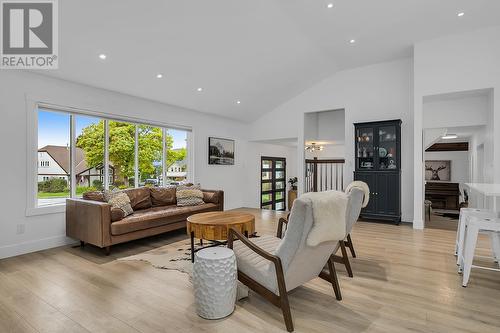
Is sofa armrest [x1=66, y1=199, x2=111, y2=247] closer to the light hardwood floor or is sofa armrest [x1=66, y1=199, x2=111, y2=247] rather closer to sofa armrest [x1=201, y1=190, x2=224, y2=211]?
the light hardwood floor

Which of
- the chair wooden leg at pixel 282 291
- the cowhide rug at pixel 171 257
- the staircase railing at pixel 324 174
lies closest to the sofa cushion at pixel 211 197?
the cowhide rug at pixel 171 257

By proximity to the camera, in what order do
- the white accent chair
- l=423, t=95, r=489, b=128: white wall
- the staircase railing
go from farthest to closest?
the staircase railing → l=423, t=95, r=489, b=128: white wall → the white accent chair

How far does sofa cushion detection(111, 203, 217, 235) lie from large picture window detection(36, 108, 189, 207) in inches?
A: 43.7

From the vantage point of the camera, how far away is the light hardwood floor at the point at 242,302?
2.12m

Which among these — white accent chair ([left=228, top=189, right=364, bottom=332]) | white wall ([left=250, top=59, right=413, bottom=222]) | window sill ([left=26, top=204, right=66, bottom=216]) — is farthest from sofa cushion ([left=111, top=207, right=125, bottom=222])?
white wall ([left=250, top=59, right=413, bottom=222])

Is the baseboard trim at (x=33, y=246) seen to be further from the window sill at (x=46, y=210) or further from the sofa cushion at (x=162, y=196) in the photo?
the sofa cushion at (x=162, y=196)

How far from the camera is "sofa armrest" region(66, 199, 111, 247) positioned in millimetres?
3750

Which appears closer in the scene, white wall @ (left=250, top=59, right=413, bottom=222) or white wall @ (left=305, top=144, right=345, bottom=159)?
white wall @ (left=250, top=59, right=413, bottom=222)

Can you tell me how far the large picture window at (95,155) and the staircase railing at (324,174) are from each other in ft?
13.6

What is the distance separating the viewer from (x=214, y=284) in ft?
7.06

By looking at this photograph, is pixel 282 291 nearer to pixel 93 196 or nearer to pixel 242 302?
pixel 242 302

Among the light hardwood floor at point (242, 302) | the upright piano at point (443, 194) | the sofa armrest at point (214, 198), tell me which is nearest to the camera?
the light hardwood floor at point (242, 302)

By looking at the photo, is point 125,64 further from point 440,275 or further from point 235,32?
point 440,275

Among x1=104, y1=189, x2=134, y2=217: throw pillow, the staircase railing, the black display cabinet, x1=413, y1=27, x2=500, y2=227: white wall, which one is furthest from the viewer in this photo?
the staircase railing
